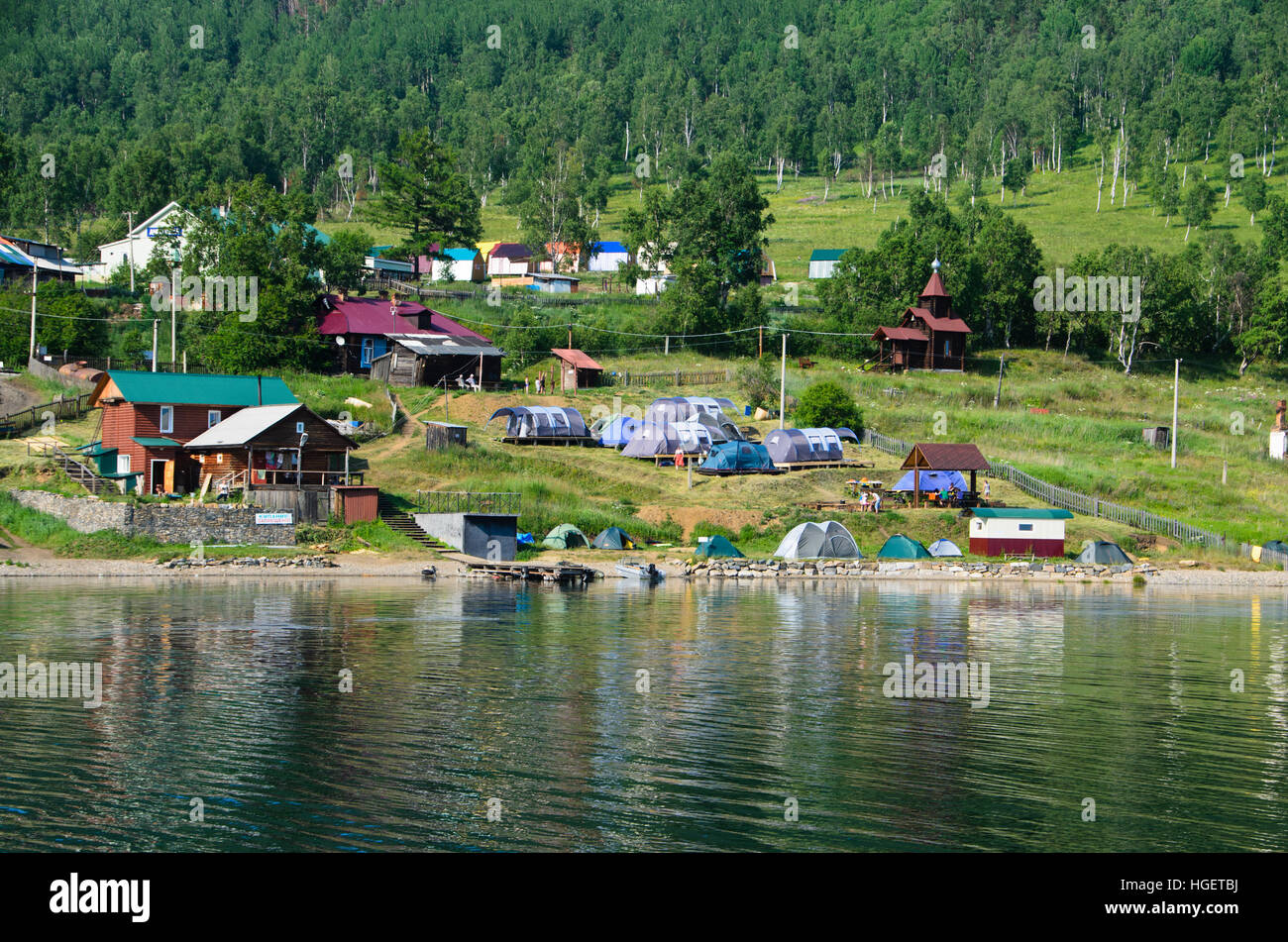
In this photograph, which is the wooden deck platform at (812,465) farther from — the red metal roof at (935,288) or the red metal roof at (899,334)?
the red metal roof at (935,288)

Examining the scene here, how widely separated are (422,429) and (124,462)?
16.0 meters

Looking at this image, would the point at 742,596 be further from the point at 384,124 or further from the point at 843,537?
the point at 384,124

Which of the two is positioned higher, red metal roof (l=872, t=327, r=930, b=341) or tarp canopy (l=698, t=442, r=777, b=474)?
red metal roof (l=872, t=327, r=930, b=341)

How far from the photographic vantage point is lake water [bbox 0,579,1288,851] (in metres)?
16.4

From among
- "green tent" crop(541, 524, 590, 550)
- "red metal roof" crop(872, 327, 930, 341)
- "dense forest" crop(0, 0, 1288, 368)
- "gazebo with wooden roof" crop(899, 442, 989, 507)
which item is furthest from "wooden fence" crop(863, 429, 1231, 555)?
"dense forest" crop(0, 0, 1288, 368)

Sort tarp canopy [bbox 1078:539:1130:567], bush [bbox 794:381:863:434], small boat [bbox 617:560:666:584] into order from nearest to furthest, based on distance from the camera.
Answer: small boat [bbox 617:560:666:584] < tarp canopy [bbox 1078:539:1130:567] < bush [bbox 794:381:863:434]

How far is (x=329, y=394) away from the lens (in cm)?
7150

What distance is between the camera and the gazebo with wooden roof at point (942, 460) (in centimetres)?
5969

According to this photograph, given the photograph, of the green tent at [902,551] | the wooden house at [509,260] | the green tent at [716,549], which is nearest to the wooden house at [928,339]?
the green tent at [902,551]

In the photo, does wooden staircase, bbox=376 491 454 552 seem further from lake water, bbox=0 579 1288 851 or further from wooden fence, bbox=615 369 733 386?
wooden fence, bbox=615 369 733 386

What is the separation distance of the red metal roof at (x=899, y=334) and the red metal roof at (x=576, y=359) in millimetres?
23629

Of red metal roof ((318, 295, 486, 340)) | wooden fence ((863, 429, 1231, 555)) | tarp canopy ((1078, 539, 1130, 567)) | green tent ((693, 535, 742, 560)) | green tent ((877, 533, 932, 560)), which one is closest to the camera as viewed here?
green tent ((693, 535, 742, 560))

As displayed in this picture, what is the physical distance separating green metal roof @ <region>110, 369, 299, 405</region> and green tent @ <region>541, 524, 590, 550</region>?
57.0 feet
